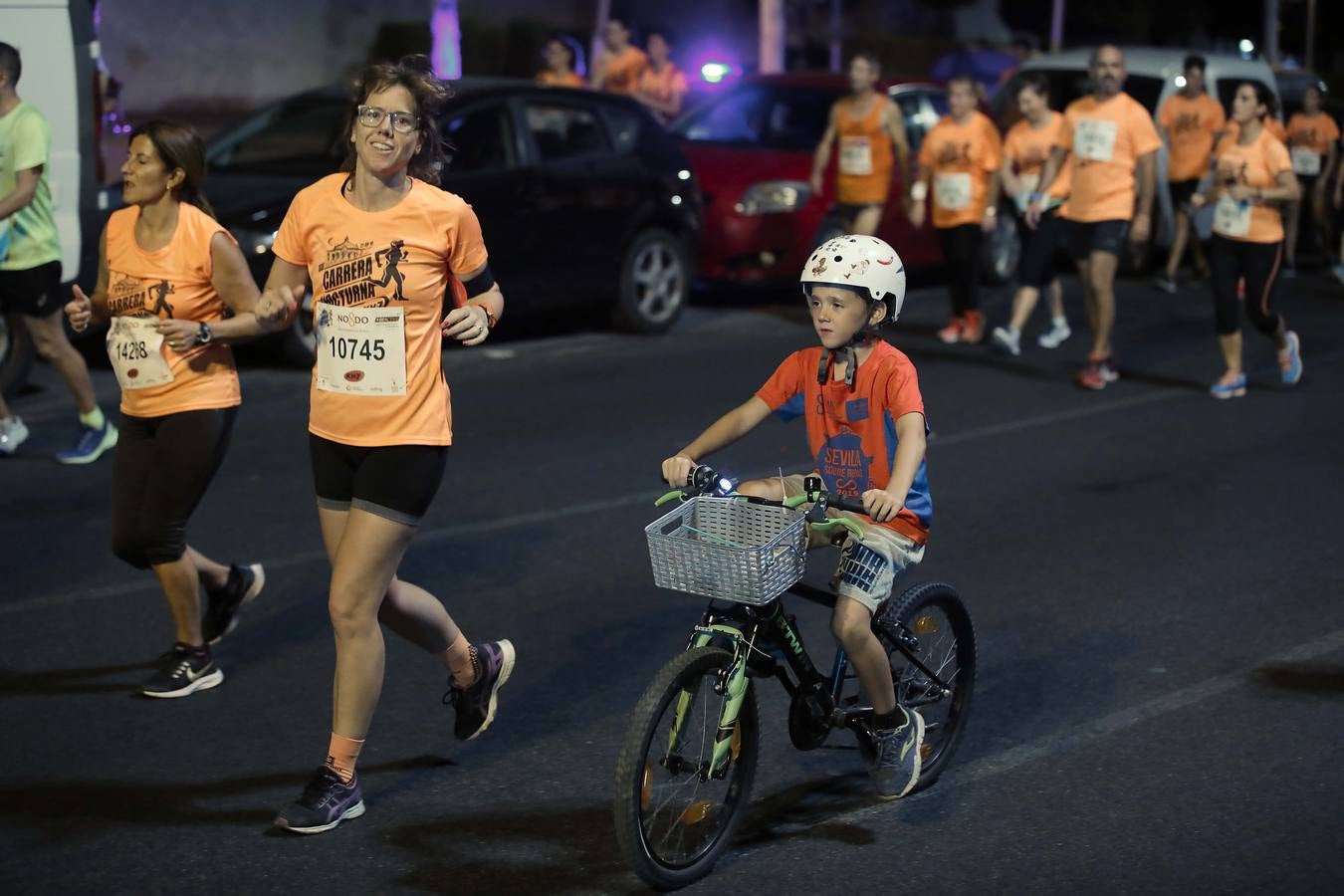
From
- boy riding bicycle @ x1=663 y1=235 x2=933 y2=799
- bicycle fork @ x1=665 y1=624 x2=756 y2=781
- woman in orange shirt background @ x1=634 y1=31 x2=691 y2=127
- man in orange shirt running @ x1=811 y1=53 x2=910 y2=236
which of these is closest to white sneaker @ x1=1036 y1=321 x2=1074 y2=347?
man in orange shirt running @ x1=811 y1=53 x2=910 y2=236

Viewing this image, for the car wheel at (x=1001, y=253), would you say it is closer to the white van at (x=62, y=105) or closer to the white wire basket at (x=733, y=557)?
the white van at (x=62, y=105)

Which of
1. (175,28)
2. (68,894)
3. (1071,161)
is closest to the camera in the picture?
(68,894)

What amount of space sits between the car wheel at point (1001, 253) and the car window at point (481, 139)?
5.30m

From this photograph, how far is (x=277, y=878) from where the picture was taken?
14.6 feet

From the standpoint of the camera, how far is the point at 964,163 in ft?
43.2

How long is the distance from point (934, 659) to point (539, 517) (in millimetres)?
3216

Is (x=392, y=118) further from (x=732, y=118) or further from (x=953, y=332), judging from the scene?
(x=732, y=118)

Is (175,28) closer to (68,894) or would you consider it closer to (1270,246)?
(1270,246)

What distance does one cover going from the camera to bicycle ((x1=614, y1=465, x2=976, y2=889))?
418cm

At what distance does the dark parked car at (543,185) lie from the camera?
11.6 metres

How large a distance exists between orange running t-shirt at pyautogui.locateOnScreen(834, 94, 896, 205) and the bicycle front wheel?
9540 mm

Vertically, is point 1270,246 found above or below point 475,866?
above

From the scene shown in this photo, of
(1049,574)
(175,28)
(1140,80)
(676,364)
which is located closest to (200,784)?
(1049,574)

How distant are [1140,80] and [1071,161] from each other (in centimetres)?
534
